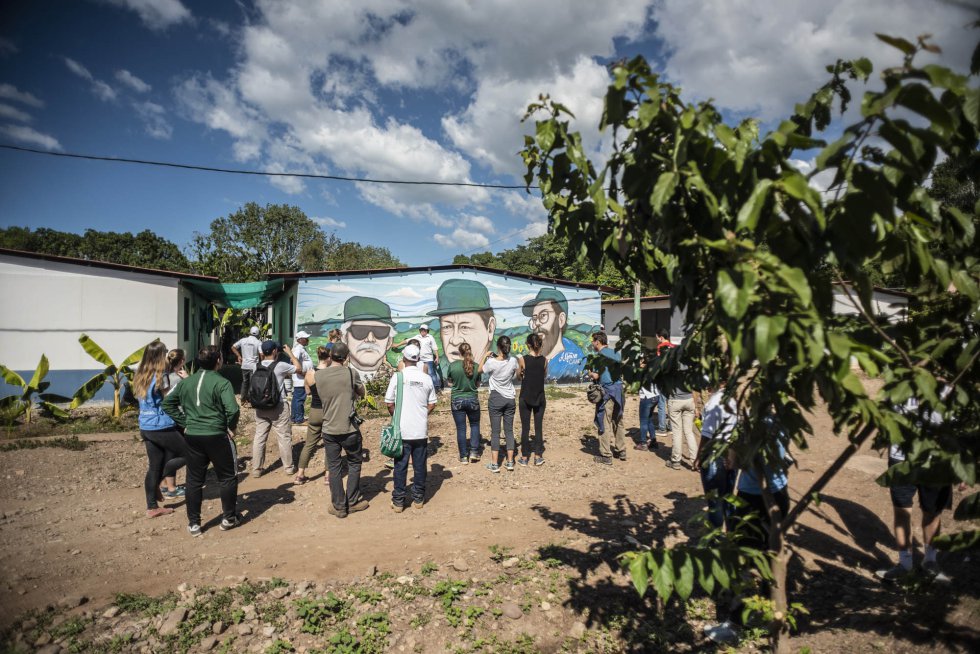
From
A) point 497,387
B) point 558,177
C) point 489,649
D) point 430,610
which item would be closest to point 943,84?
point 558,177

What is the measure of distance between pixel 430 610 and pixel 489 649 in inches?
23.8

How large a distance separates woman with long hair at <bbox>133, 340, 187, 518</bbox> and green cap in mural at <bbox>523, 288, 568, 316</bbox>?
12027 millimetres

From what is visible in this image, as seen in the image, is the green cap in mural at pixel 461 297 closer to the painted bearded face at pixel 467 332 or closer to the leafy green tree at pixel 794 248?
the painted bearded face at pixel 467 332

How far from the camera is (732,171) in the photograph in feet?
5.64

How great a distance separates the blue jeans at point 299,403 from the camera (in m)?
9.54

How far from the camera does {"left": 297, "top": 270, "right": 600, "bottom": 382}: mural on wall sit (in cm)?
1522

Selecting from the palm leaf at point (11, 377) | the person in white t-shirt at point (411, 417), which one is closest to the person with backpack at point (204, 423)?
the person in white t-shirt at point (411, 417)

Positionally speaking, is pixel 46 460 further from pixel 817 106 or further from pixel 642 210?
pixel 817 106

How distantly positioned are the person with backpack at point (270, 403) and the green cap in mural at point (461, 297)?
8.69m

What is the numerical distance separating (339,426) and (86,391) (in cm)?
832

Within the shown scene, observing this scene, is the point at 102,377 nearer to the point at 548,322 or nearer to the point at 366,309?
the point at 366,309

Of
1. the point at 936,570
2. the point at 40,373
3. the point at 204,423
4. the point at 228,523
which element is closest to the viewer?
the point at 936,570

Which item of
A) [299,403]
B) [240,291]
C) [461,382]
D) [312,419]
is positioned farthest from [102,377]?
[461,382]

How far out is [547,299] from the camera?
16750 millimetres
